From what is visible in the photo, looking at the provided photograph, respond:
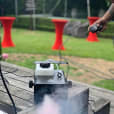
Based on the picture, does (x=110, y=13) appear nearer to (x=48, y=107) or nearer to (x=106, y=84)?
(x=48, y=107)

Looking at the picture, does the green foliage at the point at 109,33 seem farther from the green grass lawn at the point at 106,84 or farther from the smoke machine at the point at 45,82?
the smoke machine at the point at 45,82

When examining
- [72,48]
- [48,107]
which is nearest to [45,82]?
[48,107]

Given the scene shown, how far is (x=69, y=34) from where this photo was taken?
34.6 ft

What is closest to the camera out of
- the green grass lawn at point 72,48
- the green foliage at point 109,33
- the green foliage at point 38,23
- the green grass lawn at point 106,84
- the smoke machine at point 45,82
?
the smoke machine at point 45,82

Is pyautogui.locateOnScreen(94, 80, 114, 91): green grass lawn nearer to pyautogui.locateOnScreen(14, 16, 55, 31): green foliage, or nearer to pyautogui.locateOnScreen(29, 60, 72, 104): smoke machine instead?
pyautogui.locateOnScreen(29, 60, 72, 104): smoke machine

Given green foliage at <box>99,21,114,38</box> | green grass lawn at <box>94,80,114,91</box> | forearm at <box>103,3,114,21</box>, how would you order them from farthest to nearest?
green foliage at <box>99,21,114,38</box>
green grass lawn at <box>94,80,114,91</box>
forearm at <box>103,3,114,21</box>

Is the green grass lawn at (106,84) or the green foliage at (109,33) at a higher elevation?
the green foliage at (109,33)

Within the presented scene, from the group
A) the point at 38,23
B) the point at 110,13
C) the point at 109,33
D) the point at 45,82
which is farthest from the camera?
the point at 38,23

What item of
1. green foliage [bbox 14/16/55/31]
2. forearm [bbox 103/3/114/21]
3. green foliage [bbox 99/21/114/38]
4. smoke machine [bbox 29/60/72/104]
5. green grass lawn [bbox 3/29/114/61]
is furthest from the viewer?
green foliage [bbox 14/16/55/31]

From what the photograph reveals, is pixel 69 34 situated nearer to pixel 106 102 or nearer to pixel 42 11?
pixel 42 11

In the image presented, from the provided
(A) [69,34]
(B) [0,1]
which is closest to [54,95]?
(A) [69,34]

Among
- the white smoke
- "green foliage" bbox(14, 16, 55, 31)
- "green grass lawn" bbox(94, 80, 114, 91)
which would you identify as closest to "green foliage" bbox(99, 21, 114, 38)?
"green foliage" bbox(14, 16, 55, 31)

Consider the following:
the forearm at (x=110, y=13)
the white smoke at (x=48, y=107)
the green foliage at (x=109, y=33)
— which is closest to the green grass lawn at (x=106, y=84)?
the forearm at (x=110, y=13)

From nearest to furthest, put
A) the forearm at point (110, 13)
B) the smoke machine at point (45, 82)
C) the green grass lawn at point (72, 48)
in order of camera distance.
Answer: the smoke machine at point (45, 82), the forearm at point (110, 13), the green grass lawn at point (72, 48)
